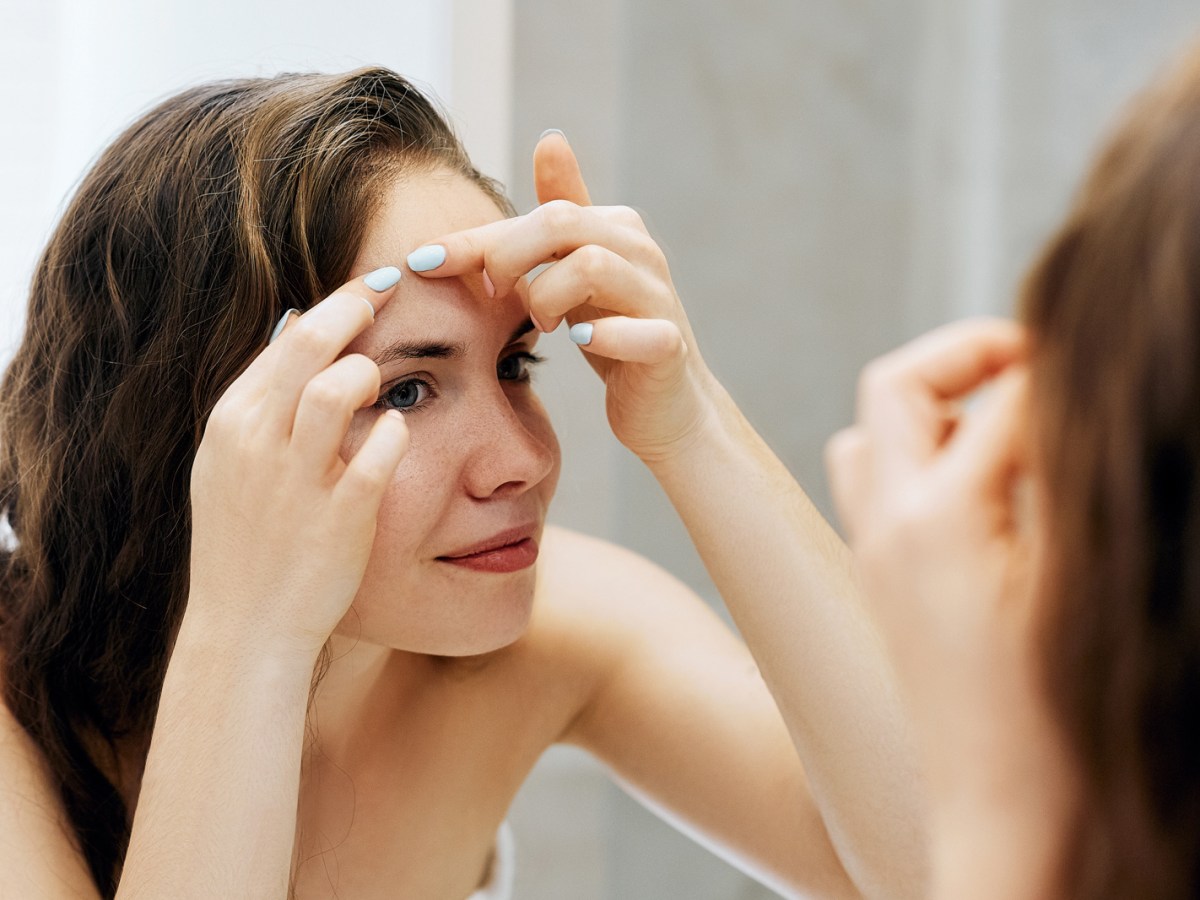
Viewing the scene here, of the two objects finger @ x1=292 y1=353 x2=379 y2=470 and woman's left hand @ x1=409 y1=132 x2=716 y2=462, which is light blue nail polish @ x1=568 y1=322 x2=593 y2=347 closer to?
woman's left hand @ x1=409 y1=132 x2=716 y2=462

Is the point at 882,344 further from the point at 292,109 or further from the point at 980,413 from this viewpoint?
the point at 980,413

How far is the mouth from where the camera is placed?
2.44 feet

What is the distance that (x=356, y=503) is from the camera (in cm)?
63

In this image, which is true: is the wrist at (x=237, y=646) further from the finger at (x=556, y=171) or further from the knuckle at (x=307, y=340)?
the finger at (x=556, y=171)

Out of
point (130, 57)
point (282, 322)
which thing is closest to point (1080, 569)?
point (282, 322)

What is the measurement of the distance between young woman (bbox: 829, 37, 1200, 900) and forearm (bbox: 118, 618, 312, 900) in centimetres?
36

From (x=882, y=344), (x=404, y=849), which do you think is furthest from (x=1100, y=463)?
(x=882, y=344)

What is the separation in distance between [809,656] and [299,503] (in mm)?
333

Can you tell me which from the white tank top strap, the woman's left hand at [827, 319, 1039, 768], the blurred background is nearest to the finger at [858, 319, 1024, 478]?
the woman's left hand at [827, 319, 1039, 768]

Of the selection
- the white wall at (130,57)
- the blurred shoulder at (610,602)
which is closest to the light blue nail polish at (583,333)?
the blurred shoulder at (610,602)

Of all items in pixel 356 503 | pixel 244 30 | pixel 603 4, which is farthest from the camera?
pixel 603 4

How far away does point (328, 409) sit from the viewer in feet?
2.03

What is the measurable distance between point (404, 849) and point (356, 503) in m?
0.38

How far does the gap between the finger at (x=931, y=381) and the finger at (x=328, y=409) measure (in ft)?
0.91
